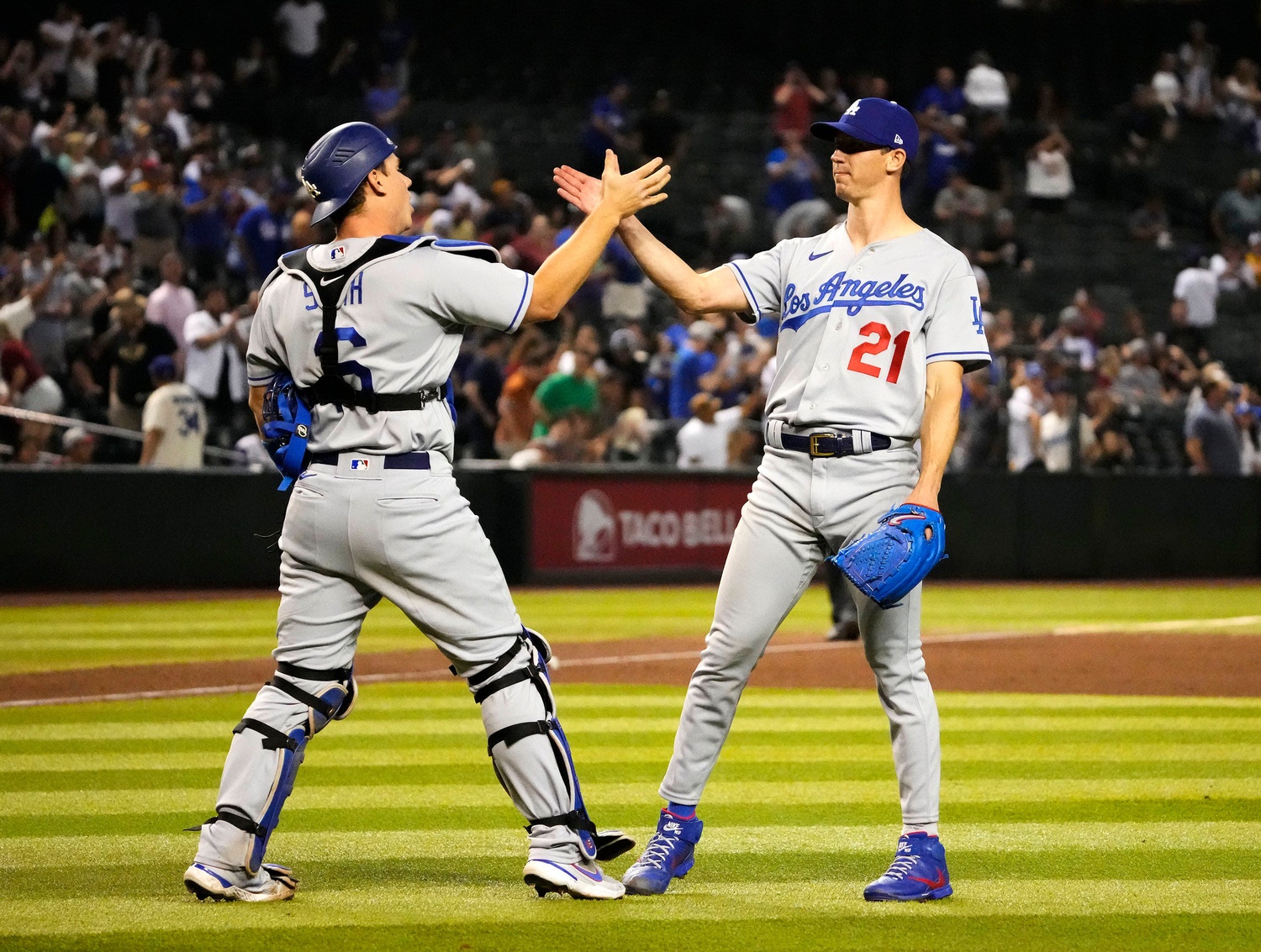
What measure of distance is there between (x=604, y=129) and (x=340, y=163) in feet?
61.9

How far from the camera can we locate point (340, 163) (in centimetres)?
489

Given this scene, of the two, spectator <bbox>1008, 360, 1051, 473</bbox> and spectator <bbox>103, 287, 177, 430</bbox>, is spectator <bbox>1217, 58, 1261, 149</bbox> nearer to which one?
spectator <bbox>1008, 360, 1051, 473</bbox>

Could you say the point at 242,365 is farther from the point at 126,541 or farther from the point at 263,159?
the point at 263,159

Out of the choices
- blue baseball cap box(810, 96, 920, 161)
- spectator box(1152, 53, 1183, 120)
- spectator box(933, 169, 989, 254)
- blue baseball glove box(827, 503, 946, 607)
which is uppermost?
spectator box(1152, 53, 1183, 120)

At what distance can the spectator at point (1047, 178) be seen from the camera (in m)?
27.2

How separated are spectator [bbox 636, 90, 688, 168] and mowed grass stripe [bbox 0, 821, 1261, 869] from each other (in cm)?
1898

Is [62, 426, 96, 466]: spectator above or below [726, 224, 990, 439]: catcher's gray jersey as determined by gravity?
below

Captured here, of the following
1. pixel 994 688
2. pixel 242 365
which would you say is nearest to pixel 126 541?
pixel 242 365

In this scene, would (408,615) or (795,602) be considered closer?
(408,615)

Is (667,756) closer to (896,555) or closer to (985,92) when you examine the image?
(896,555)

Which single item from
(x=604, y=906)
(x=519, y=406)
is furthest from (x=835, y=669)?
(x=519, y=406)

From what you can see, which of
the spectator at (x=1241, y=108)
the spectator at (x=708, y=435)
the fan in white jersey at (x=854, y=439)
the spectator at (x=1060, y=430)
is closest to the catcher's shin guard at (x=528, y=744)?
the fan in white jersey at (x=854, y=439)

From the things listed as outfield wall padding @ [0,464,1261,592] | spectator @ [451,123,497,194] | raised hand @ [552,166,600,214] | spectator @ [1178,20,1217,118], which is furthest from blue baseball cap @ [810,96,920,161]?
spectator @ [1178,20,1217,118]

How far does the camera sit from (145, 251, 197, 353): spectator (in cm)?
1697
